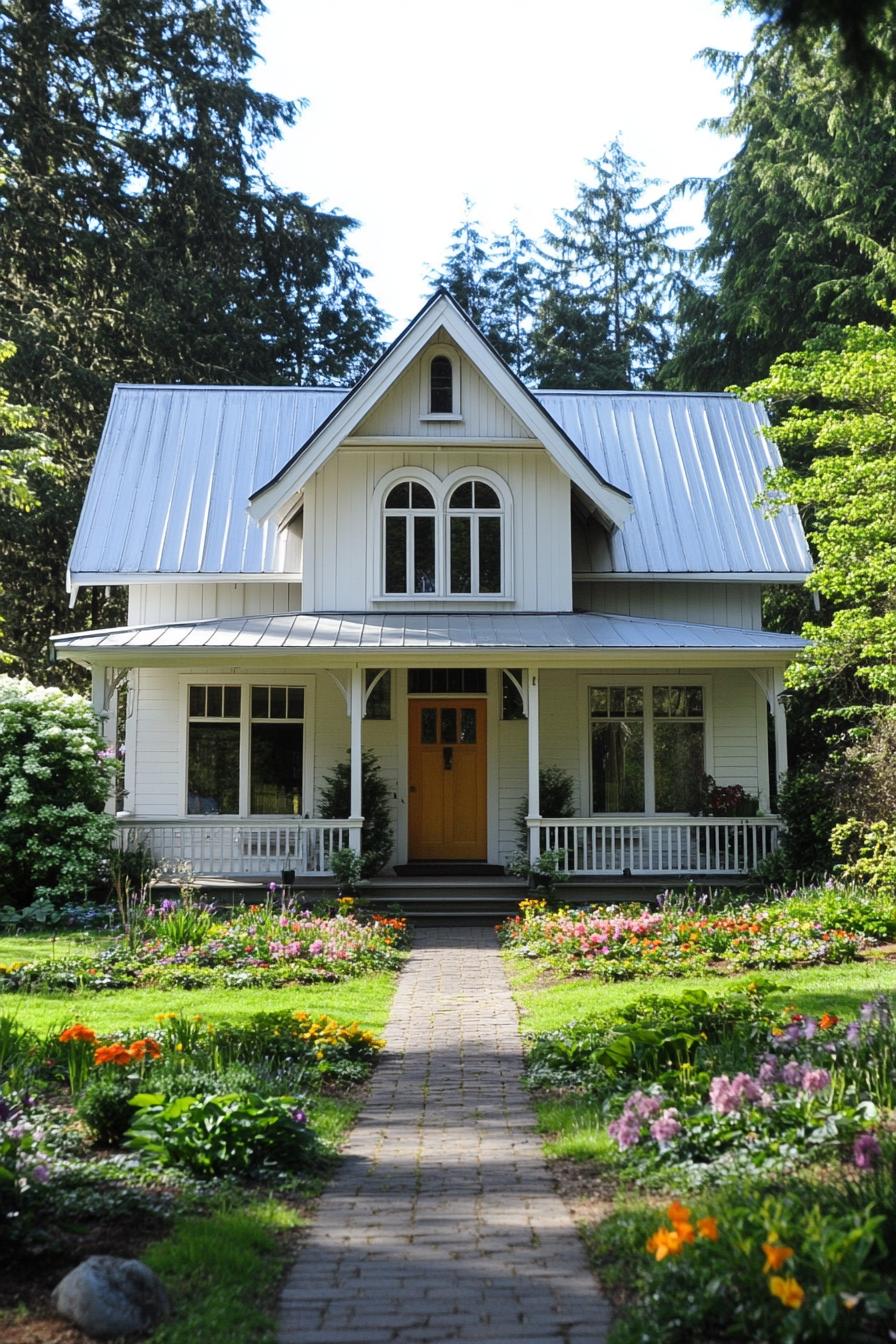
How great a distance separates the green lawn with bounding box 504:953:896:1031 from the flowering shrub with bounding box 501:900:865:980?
25 cm

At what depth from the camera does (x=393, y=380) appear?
1845 centimetres

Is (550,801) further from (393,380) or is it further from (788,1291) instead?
(788,1291)

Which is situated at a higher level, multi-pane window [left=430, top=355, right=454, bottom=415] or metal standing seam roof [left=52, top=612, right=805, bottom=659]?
multi-pane window [left=430, top=355, right=454, bottom=415]

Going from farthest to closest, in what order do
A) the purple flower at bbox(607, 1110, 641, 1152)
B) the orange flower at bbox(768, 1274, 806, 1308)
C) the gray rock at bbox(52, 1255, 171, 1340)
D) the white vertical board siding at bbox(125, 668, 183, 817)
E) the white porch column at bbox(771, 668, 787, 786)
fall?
the white vertical board siding at bbox(125, 668, 183, 817) < the white porch column at bbox(771, 668, 787, 786) < the purple flower at bbox(607, 1110, 641, 1152) < the gray rock at bbox(52, 1255, 171, 1340) < the orange flower at bbox(768, 1274, 806, 1308)

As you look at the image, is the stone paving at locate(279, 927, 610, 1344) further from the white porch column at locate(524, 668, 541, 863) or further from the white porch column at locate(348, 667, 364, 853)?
the white porch column at locate(524, 668, 541, 863)

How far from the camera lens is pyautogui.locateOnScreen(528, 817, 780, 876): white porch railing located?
56.3 feet

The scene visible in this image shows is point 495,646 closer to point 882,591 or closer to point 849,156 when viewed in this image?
point 882,591

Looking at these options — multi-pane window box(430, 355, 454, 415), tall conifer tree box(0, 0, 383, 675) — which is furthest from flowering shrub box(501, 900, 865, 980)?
tall conifer tree box(0, 0, 383, 675)

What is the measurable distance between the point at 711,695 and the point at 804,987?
9.10 m

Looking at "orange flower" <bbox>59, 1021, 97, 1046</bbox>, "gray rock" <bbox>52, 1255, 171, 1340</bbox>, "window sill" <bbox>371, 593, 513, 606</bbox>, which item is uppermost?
"window sill" <bbox>371, 593, 513, 606</bbox>

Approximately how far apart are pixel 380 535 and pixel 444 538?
950mm

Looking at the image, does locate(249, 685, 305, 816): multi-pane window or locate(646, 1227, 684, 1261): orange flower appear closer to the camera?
locate(646, 1227, 684, 1261): orange flower

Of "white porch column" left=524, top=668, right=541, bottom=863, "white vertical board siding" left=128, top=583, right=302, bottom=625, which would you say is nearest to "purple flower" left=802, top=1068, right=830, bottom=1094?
"white porch column" left=524, top=668, right=541, bottom=863

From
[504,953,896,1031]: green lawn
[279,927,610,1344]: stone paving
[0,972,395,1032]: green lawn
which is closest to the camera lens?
[279,927,610,1344]: stone paving
